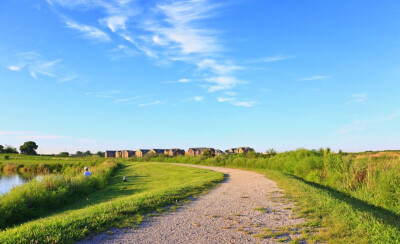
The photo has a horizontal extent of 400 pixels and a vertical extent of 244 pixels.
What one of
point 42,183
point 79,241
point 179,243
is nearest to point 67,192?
point 42,183

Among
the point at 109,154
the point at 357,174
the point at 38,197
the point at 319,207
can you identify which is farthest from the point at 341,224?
the point at 109,154

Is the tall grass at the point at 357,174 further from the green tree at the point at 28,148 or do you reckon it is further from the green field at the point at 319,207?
the green tree at the point at 28,148

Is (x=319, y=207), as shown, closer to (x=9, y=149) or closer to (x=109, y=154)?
(x=9, y=149)

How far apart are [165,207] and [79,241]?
332cm

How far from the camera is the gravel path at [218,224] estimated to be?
18.9ft

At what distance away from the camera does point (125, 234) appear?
6090mm

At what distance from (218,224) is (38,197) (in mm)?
10479

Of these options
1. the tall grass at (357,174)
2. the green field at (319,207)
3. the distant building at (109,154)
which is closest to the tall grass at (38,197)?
the green field at (319,207)

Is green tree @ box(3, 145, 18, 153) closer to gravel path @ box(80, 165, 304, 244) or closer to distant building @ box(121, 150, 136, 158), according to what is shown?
distant building @ box(121, 150, 136, 158)

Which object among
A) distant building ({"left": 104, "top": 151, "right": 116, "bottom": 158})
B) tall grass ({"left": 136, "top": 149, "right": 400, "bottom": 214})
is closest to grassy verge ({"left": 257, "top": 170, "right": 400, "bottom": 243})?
tall grass ({"left": 136, "top": 149, "right": 400, "bottom": 214})

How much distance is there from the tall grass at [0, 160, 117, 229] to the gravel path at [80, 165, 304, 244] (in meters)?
7.64

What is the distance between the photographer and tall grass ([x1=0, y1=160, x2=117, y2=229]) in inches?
455

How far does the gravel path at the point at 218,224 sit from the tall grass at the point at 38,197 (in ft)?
25.1

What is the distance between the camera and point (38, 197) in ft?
43.3
